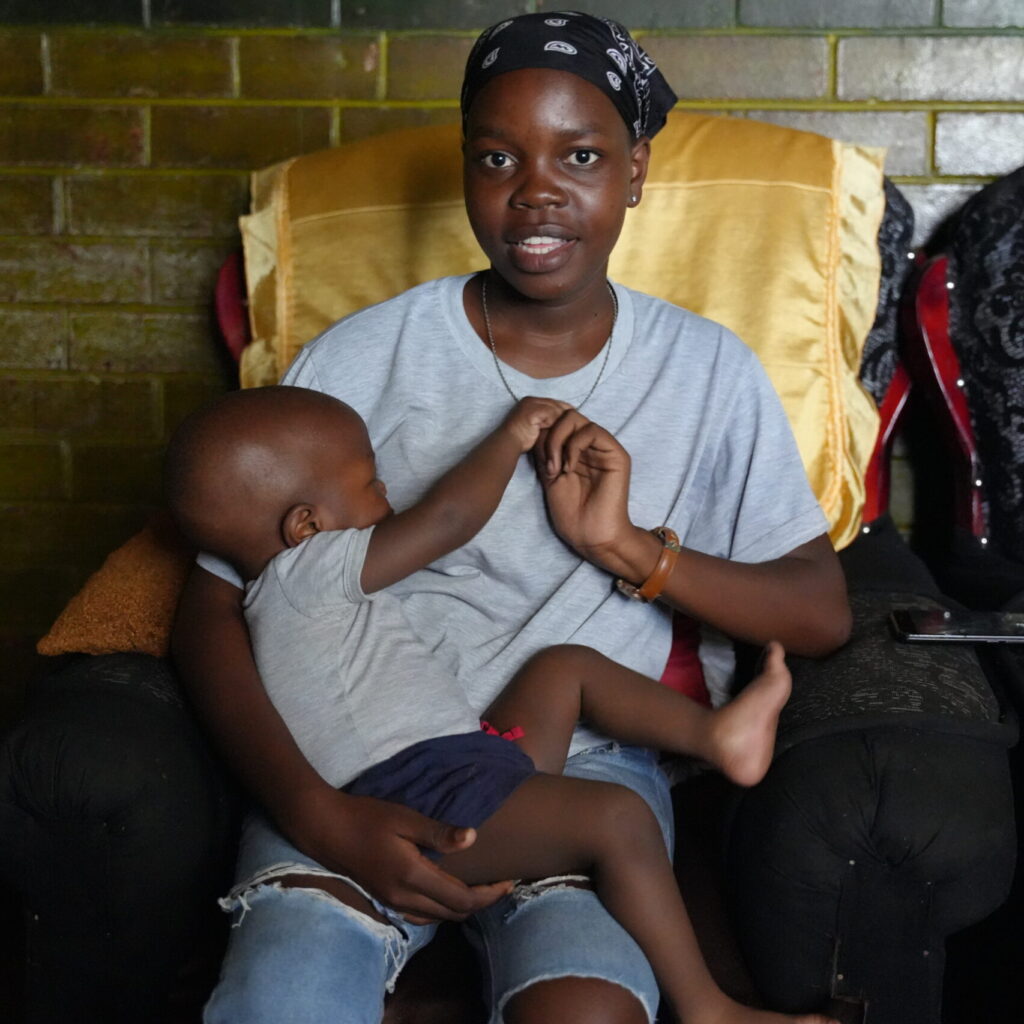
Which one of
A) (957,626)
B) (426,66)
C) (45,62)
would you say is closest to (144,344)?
(45,62)

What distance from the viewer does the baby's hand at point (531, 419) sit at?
4.40 feet

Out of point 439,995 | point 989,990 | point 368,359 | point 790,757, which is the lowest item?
point 989,990

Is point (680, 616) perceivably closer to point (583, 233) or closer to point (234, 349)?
point (583, 233)

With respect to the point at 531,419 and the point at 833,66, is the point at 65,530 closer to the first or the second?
the point at 531,419

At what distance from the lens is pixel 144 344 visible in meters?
2.41

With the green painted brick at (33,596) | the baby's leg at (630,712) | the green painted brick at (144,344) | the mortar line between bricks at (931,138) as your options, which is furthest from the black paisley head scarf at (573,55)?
the green painted brick at (33,596)

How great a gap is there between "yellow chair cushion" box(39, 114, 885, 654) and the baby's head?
66 centimetres

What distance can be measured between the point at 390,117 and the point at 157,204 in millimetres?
479

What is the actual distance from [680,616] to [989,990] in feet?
2.40

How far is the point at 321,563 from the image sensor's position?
4.09 feet

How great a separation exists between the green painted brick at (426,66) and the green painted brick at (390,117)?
0.08ft

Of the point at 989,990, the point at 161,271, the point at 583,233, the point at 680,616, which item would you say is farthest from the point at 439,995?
the point at 161,271

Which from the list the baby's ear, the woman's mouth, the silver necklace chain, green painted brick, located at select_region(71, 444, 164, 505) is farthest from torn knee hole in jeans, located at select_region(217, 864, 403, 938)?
green painted brick, located at select_region(71, 444, 164, 505)

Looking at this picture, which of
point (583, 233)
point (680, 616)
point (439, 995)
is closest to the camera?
point (439, 995)
